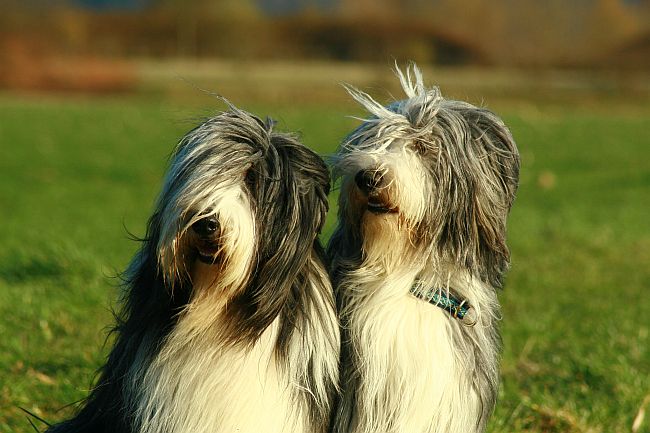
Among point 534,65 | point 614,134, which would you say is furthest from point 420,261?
point 534,65

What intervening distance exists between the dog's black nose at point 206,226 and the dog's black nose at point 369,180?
57 centimetres

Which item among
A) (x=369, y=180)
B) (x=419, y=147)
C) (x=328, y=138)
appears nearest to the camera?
(x=369, y=180)

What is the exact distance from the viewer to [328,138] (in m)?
19.4

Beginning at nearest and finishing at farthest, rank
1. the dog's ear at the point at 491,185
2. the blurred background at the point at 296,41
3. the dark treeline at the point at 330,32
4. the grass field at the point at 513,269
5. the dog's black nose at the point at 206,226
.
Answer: the dog's black nose at the point at 206,226 → the dog's ear at the point at 491,185 → the grass field at the point at 513,269 → the blurred background at the point at 296,41 → the dark treeline at the point at 330,32

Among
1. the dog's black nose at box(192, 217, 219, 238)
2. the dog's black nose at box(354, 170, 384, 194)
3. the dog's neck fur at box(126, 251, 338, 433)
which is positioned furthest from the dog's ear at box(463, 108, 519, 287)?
the dog's black nose at box(192, 217, 219, 238)

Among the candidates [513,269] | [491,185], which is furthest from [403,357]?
[513,269]

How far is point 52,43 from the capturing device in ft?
148

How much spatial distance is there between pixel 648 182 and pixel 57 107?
1763 cm

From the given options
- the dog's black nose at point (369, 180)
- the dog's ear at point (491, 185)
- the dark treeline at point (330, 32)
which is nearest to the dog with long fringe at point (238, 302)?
the dog's black nose at point (369, 180)

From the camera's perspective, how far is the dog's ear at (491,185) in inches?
137

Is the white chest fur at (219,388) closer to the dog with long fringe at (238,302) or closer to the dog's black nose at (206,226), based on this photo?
the dog with long fringe at (238,302)

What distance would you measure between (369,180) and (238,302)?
1.99ft

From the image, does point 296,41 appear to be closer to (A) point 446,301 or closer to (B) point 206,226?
(A) point 446,301

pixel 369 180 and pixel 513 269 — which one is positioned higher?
pixel 369 180
